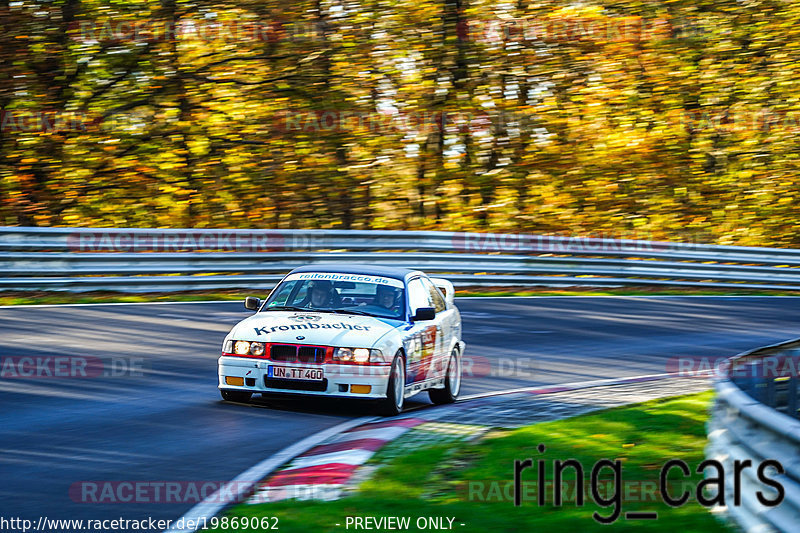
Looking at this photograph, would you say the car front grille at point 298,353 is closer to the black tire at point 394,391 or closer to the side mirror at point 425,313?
the black tire at point 394,391

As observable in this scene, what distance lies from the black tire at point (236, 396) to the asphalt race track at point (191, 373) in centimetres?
8

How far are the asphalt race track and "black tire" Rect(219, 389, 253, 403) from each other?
0.08 metres

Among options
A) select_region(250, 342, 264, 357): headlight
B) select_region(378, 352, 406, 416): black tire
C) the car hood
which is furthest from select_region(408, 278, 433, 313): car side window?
select_region(250, 342, 264, 357): headlight

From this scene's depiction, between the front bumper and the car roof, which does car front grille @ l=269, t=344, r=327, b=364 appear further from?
the car roof

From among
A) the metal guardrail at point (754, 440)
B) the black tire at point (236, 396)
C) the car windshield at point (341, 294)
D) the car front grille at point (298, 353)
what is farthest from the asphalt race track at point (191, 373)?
the metal guardrail at point (754, 440)

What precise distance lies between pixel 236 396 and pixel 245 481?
3.12 meters

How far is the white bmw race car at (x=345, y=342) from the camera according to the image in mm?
9523

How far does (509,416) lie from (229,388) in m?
2.58

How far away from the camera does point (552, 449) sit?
27.4ft

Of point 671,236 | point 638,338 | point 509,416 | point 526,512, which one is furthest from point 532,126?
point 526,512

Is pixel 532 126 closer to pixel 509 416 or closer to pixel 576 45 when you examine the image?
pixel 576 45

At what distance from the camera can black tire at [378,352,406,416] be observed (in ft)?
31.9

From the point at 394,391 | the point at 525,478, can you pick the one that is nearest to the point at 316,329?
the point at 394,391

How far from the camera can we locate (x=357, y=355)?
374 inches
